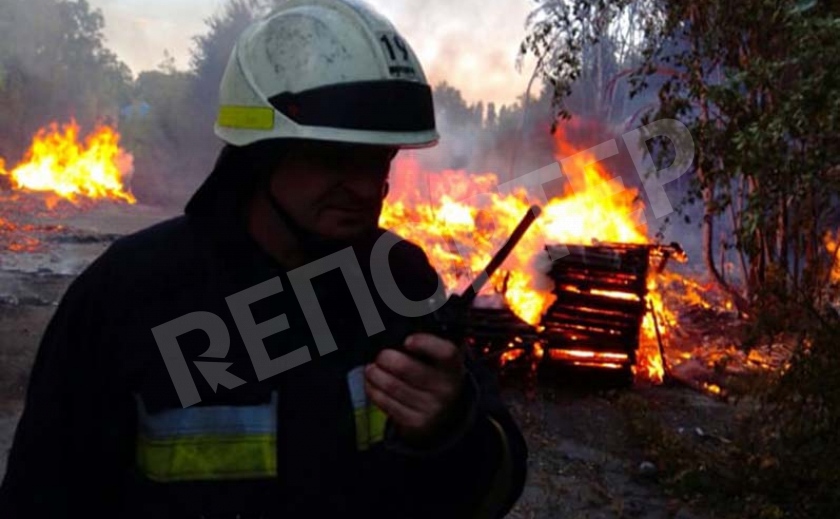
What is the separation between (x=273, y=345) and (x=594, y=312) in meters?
8.01

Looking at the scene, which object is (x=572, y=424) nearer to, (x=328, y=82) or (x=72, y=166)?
(x=328, y=82)

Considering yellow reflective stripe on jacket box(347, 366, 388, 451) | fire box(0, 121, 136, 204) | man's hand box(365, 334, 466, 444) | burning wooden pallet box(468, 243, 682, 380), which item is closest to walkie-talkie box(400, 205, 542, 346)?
man's hand box(365, 334, 466, 444)

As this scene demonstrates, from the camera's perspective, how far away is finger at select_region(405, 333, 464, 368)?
132cm

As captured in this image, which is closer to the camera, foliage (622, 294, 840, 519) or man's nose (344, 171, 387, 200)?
man's nose (344, 171, 387, 200)

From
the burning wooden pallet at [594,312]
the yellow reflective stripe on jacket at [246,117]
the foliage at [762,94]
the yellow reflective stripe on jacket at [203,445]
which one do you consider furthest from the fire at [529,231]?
the yellow reflective stripe on jacket at [203,445]

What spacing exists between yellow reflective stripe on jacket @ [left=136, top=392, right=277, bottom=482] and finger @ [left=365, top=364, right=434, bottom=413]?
38 centimetres

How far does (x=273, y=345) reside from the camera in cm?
170

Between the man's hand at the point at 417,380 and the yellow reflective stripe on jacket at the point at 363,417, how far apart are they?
30 cm

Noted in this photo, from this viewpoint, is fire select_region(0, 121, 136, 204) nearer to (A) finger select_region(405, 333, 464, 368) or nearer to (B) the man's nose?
(B) the man's nose

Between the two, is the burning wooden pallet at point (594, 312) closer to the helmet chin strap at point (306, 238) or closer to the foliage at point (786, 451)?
the foliage at point (786, 451)

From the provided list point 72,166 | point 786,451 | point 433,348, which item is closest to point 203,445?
point 433,348

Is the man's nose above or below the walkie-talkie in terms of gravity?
above

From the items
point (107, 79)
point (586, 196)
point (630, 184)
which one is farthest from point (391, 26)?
point (107, 79)

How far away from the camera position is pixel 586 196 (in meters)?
13.3
